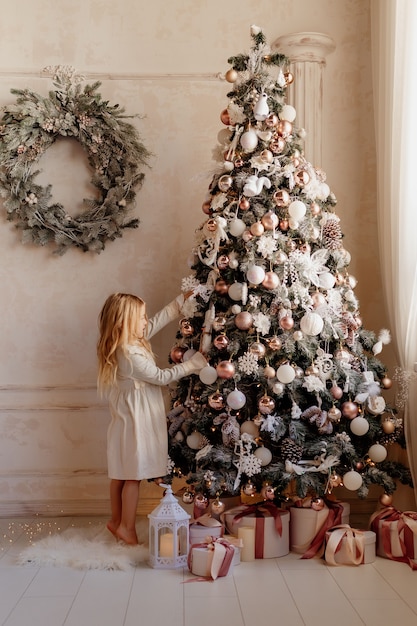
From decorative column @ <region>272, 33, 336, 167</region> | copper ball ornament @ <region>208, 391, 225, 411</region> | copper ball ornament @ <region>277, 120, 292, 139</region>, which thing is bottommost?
copper ball ornament @ <region>208, 391, 225, 411</region>

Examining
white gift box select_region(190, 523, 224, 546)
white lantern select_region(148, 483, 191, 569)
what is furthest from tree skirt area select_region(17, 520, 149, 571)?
white gift box select_region(190, 523, 224, 546)

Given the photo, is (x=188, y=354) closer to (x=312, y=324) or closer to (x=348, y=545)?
(x=312, y=324)

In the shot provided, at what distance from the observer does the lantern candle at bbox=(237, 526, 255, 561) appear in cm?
385

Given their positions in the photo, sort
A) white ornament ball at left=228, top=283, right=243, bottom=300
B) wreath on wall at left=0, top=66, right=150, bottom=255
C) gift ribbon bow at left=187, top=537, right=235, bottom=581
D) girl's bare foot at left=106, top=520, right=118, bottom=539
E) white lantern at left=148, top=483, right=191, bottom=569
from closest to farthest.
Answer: gift ribbon bow at left=187, top=537, right=235, bottom=581 < white lantern at left=148, top=483, right=191, bottom=569 < white ornament ball at left=228, top=283, right=243, bottom=300 < girl's bare foot at left=106, top=520, right=118, bottom=539 < wreath on wall at left=0, top=66, right=150, bottom=255

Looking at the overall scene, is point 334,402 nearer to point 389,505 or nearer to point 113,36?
point 389,505

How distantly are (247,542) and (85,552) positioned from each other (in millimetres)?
784

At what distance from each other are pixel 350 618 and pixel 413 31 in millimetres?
2756

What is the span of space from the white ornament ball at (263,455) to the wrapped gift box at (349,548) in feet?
1.50

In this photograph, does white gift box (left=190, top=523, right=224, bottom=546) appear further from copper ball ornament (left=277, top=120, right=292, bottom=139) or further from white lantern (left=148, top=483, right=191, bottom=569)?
copper ball ornament (left=277, top=120, right=292, bottom=139)

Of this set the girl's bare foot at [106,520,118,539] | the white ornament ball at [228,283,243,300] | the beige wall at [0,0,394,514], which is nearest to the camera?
the white ornament ball at [228,283,243,300]

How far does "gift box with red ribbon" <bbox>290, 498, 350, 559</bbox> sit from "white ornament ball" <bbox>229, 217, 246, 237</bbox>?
139 cm

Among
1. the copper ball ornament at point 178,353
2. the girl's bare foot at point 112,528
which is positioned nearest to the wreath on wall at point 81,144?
the copper ball ornament at point 178,353

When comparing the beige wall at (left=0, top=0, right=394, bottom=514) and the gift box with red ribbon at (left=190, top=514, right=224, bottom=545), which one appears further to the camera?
A: the beige wall at (left=0, top=0, right=394, bottom=514)

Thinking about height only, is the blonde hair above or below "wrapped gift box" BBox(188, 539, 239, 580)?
above
